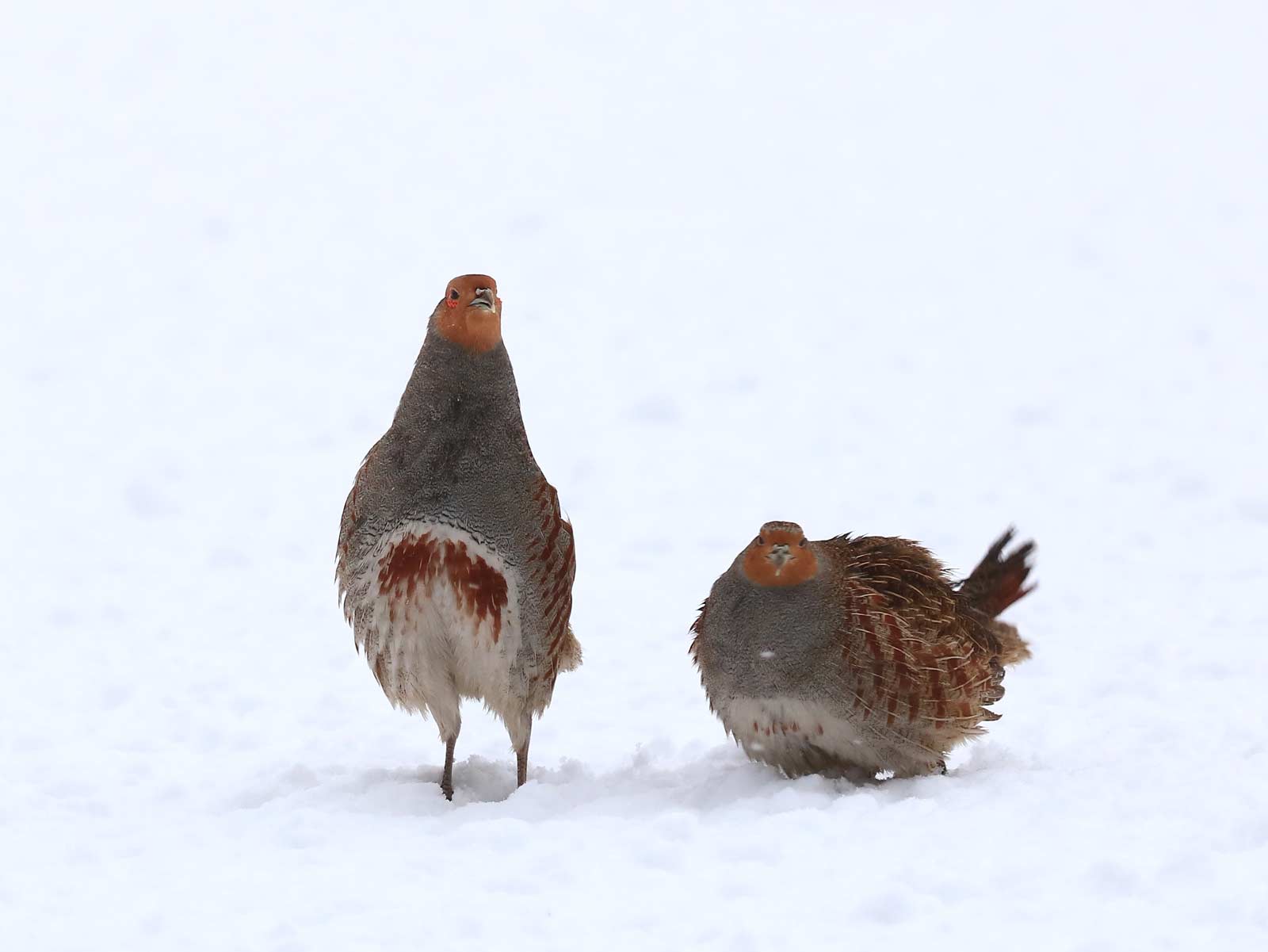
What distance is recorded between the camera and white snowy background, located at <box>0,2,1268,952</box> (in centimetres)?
420

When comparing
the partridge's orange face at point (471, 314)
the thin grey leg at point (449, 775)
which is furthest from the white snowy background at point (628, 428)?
the partridge's orange face at point (471, 314)

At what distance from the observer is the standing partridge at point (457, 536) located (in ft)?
16.7

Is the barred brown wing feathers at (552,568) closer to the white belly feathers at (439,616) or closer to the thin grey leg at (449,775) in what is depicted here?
the white belly feathers at (439,616)

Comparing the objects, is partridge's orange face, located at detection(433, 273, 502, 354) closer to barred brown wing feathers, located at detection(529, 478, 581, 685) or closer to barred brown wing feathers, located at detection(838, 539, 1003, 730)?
barred brown wing feathers, located at detection(529, 478, 581, 685)

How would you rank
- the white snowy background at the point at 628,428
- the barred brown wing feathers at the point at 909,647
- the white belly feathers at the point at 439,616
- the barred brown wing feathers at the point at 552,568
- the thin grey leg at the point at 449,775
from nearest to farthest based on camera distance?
1. the white snowy background at the point at 628,428
2. the barred brown wing feathers at the point at 909,647
3. the white belly feathers at the point at 439,616
4. the barred brown wing feathers at the point at 552,568
5. the thin grey leg at the point at 449,775

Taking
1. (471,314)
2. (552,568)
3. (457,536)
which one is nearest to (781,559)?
(552,568)

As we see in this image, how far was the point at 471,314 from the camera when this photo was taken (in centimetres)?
510

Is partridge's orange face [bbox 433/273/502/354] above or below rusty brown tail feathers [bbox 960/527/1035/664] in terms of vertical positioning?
above

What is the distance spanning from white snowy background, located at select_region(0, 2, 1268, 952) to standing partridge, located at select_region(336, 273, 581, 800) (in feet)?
1.48

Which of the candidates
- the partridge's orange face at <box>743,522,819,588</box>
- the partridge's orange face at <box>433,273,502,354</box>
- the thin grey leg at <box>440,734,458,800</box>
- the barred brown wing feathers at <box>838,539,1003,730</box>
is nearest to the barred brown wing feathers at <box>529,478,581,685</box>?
the thin grey leg at <box>440,734,458,800</box>

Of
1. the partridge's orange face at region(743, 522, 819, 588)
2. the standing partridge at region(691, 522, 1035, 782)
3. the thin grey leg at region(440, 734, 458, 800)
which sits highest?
the partridge's orange face at region(743, 522, 819, 588)

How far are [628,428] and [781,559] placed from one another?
5531 millimetres

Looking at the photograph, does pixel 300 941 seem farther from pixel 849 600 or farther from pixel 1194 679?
pixel 1194 679

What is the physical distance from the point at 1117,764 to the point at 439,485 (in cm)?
230
